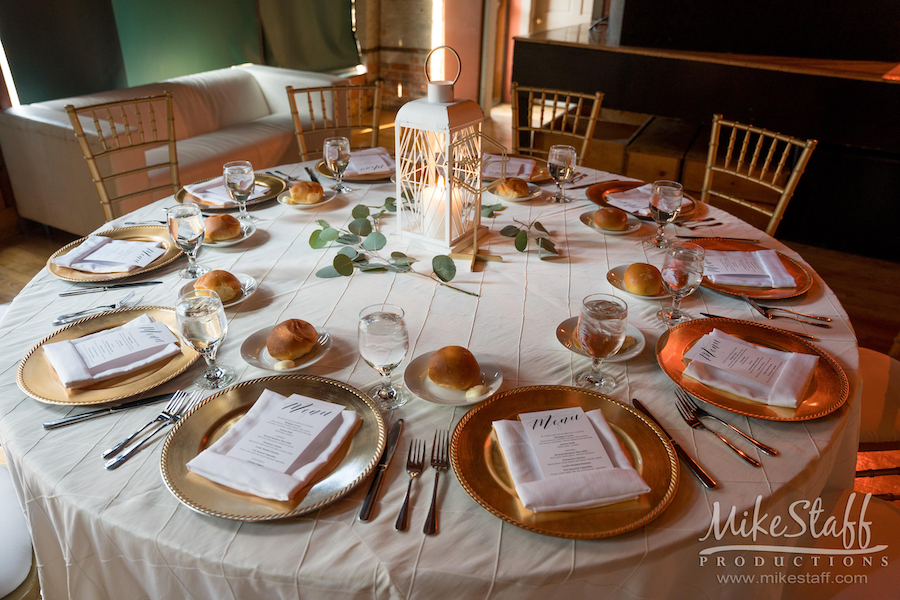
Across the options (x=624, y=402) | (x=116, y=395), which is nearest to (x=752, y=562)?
(x=624, y=402)

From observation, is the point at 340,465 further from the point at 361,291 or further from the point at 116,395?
the point at 361,291

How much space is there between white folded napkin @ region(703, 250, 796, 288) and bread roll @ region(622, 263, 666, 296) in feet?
0.50

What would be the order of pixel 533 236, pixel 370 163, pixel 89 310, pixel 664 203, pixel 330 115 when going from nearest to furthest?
pixel 89 310 → pixel 664 203 → pixel 533 236 → pixel 370 163 → pixel 330 115

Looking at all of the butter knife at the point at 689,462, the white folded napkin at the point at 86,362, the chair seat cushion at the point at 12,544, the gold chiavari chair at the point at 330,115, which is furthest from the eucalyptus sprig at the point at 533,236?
the chair seat cushion at the point at 12,544

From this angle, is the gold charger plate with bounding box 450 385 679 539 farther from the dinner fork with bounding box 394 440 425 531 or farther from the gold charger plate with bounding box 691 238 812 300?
the gold charger plate with bounding box 691 238 812 300

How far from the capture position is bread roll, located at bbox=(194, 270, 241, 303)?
1298mm

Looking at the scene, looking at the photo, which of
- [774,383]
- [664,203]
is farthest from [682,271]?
[664,203]

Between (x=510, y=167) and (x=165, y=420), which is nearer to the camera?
→ (x=165, y=420)

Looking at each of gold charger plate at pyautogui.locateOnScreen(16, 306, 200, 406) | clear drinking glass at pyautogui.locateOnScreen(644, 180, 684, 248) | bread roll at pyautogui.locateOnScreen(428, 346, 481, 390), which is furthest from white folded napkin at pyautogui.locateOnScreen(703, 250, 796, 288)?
gold charger plate at pyautogui.locateOnScreen(16, 306, 200, 406)

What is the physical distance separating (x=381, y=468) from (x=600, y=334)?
413 millimetres

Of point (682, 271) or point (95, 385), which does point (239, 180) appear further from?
point (682, 271)

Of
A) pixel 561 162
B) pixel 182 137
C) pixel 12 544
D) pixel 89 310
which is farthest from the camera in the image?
pixel 182 137

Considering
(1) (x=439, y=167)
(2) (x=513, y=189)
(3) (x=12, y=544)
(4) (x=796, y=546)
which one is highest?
(1) (x=439, y=167)

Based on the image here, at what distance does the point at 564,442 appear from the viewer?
0.91 meters
